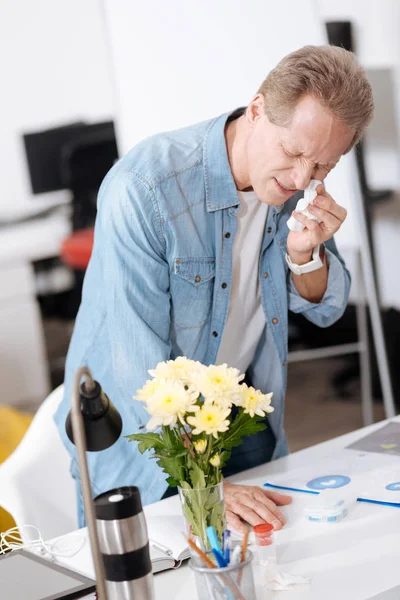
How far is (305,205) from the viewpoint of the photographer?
1.72 meters

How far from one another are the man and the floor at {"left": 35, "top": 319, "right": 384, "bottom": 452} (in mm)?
2159

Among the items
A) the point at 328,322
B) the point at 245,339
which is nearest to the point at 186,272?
the point at 245,339

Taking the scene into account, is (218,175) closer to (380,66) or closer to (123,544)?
(123,544)

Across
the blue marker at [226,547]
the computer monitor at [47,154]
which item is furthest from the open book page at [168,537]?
the computer monitor at [47,154]

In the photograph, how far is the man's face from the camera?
152 centimetres

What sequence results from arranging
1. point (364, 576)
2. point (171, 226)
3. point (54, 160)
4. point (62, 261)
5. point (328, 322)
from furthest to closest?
point (62, 261) → point (54, 160) → point (328, 322) → point (171, 226) → point (364, 576)

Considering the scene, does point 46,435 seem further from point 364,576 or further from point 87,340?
point 364,576

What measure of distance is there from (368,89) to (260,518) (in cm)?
75

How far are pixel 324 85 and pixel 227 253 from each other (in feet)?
1.32

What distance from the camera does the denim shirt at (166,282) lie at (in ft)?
5.28

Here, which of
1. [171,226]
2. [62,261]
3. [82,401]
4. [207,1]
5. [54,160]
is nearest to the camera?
[82,401]

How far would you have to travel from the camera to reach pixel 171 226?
1653mm

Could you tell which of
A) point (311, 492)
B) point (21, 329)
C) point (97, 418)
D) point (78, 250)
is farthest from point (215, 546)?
point (21, 329)

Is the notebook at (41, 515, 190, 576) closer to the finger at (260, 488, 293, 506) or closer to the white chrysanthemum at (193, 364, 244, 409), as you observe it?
the finger at (260, 488, 293, 506)
